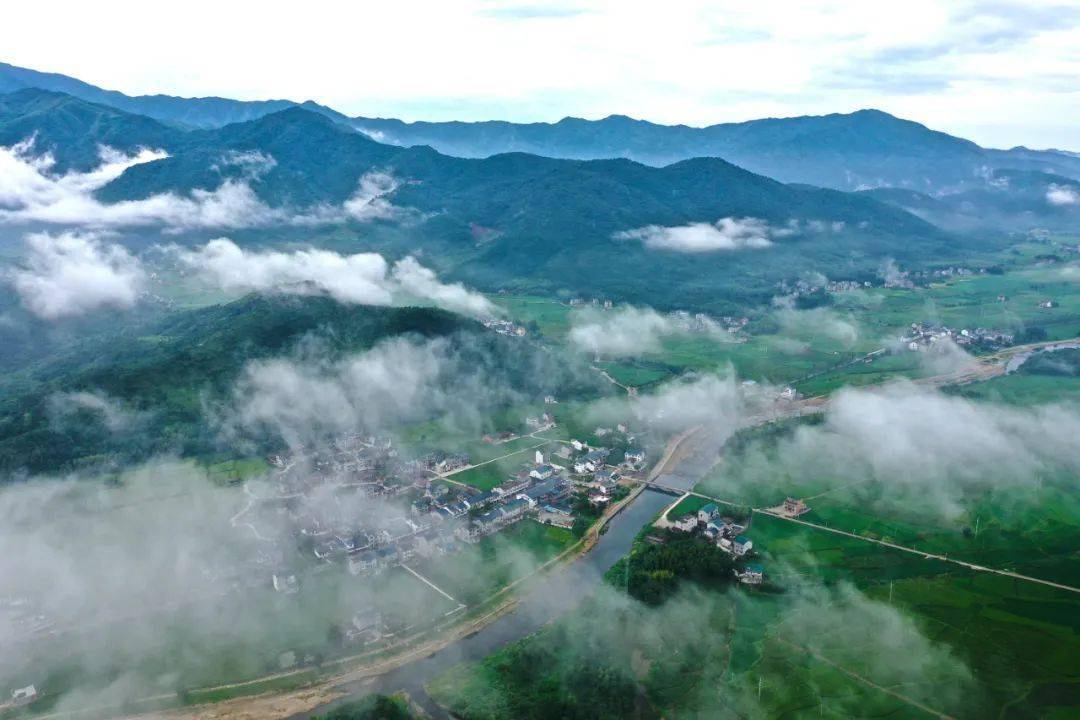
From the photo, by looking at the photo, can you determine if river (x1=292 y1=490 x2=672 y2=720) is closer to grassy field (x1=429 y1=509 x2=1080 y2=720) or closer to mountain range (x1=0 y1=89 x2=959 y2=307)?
grassy field (x1=429 y1=509 x2=1080 y2=720)

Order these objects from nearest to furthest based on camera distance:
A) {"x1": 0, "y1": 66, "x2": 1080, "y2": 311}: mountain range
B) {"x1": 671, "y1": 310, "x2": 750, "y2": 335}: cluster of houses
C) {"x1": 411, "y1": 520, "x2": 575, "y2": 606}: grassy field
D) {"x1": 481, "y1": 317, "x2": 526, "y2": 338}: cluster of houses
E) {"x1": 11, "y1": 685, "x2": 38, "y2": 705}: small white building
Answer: {"x1": 11, "y1": 685, "x2": 38, "y2": 705}: small white building, {"x1": 411, "y1": 520, "x2": 575, "y2": 606}: grassy field, {"x1": 481, "y1": 317, "x2": 526, "y2": 338}: cluster of houses, {"x1": 671, "y1": 310, "x2": 750, "y2": 335}: cluster of houses, {"x1": 0, "y1": 66, "x2": 1080, "y2": 311}: mountain range

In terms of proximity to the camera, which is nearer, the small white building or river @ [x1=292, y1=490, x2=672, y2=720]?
the small white building

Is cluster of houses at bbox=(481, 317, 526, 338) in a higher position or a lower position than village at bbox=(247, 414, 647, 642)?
higher

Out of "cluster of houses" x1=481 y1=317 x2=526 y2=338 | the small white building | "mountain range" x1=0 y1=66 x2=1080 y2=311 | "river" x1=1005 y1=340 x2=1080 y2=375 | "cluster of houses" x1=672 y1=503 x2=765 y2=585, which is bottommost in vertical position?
the small white building

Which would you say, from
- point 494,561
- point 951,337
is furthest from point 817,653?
point 951,337

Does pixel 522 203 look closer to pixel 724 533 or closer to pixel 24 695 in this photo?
pixel 724 533

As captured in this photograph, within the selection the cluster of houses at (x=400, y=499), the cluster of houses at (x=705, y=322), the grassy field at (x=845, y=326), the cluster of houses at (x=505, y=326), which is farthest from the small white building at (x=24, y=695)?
the cluster of houses at (x=705, y=322)

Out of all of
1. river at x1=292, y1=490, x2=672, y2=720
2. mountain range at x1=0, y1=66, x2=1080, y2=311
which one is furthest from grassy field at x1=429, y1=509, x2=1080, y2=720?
mountain range at x1=0, y1=66, x2=1080, y2=311

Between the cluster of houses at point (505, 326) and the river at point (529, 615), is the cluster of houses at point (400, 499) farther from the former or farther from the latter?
the cluster of houses at point (505, 326)

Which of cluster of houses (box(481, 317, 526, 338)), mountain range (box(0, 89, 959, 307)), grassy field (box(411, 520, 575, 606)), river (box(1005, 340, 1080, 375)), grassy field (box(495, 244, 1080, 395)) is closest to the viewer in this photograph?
grassy field (box(411, 520, 575, 606))

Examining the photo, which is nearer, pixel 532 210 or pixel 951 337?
pixel 951 337
